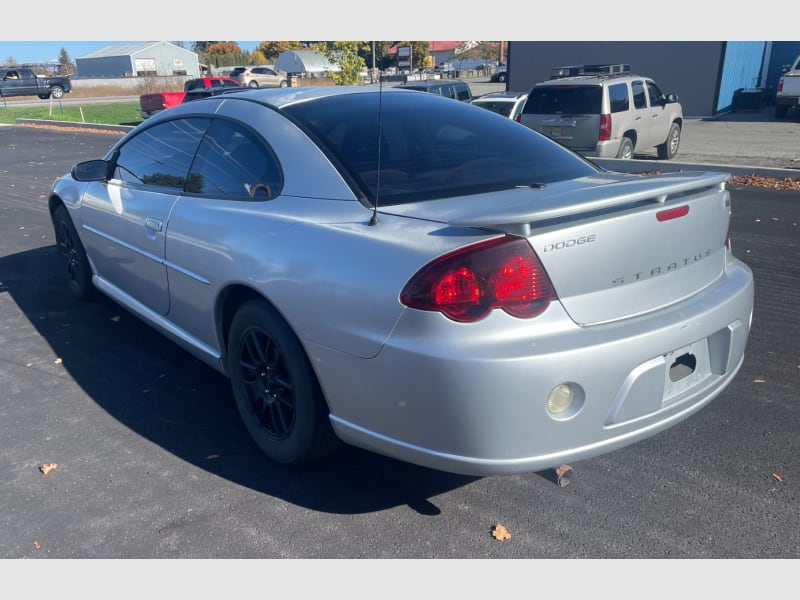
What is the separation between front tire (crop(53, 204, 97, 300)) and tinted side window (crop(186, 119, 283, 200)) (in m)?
2.03

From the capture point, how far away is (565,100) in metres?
11.8

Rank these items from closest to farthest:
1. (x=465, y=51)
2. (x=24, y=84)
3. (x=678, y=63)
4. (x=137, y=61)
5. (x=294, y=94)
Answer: (x=294, y=94), (x=678, y=63), (x=24, y=84), (x=137, y=61), (x=465, y=51)

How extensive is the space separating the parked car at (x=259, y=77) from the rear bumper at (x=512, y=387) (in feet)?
121

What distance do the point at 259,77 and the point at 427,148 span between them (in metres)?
40.4

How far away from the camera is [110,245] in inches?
172

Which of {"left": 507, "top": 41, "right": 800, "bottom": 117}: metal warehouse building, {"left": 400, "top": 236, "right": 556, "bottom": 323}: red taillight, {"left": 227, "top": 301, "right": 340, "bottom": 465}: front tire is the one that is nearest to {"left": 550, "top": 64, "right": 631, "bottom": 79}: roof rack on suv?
{"left": 507, "top": 41, "right": 800, "bottom": 117}: metal warehouse building

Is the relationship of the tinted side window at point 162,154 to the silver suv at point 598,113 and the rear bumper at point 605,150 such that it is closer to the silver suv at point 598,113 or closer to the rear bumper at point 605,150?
the silver suv at point 598,113

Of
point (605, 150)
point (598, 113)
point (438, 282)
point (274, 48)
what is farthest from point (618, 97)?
point (274, 48)

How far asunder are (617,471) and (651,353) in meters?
0.86

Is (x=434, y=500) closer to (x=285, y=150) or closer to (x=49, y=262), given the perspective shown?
(x=285, y=150)

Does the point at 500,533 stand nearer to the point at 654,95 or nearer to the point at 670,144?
the point at 654,95

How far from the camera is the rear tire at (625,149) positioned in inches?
466

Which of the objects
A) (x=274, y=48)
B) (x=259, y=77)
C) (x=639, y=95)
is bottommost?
(x=259, y=77)

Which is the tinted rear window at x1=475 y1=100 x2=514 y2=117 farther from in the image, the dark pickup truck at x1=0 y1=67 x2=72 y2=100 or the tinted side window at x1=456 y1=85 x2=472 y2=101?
the dark pickup truck at x1=0 y1=67 x2=72 y2=100
